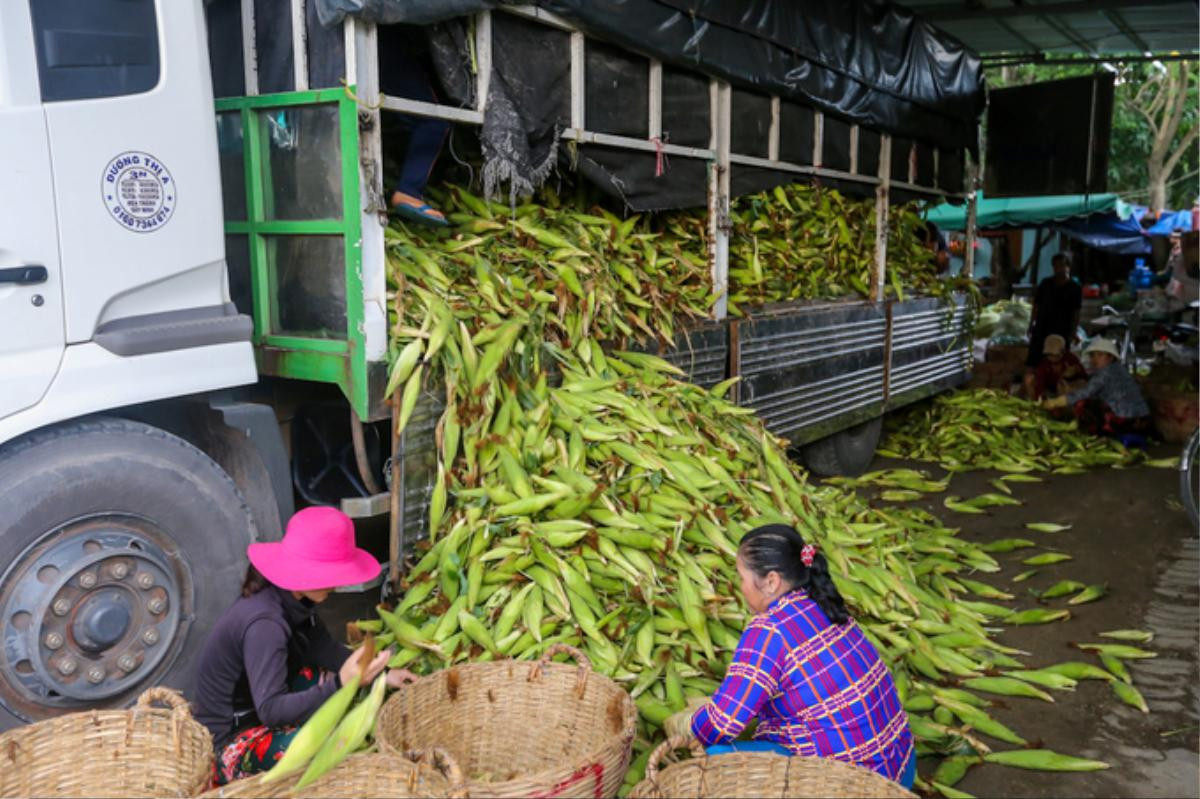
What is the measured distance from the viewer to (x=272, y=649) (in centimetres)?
277

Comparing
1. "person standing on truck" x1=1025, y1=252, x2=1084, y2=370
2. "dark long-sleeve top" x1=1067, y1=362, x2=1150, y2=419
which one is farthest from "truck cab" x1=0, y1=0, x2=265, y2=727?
"person standing on truck" x1=1025, y1=252, x2=1084, y2=370

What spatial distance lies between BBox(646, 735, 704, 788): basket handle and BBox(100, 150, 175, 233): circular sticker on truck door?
86.5 inches

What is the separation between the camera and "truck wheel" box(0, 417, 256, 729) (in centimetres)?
289

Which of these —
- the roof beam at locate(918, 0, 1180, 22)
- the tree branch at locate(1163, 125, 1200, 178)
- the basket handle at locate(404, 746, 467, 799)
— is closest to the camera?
the basket handle at locate(404, 746, 467, 799)

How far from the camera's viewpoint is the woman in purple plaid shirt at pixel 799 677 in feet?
8.79

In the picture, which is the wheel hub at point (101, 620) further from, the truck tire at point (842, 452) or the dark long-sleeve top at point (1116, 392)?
the dark long-sleeve top at point (1116, 392)

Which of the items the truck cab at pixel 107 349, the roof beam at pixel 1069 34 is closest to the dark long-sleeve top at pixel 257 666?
the truck cab at pixel 107 349

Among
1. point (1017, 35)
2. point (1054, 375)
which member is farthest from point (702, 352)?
point (1017, 35)

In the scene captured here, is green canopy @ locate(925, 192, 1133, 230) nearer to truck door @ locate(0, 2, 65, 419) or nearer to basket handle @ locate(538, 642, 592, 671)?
basket handle @ locate(538, 642, 592, 671)

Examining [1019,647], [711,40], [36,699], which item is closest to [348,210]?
[36,699]

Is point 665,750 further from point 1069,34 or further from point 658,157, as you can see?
point 1069,34

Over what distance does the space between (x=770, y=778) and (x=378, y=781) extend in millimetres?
919

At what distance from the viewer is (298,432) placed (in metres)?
4.04

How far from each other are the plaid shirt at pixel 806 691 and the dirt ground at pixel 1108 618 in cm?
96
